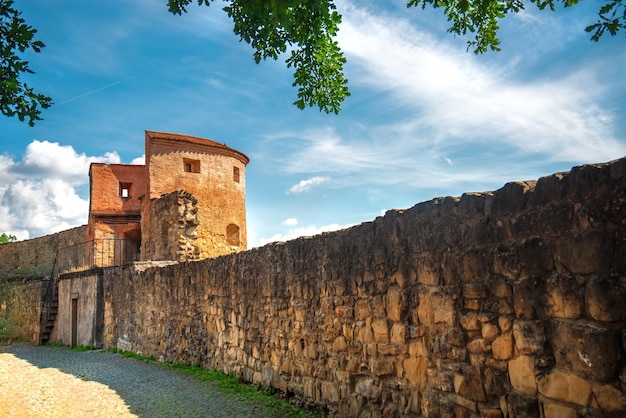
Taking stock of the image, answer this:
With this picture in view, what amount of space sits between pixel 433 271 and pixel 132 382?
21.8 ft

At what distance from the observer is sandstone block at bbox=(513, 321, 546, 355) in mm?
2992

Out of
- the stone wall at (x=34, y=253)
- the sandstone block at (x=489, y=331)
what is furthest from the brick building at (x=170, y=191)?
the sandstone block at (x=489, y=331)

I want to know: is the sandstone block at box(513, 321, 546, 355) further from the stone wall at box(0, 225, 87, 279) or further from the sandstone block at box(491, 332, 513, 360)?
the stone wall at box(0, 225, 87, 279)

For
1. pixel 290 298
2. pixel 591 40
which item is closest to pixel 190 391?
pixel 290 298

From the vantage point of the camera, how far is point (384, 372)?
448 cm

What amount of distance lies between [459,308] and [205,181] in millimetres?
21945

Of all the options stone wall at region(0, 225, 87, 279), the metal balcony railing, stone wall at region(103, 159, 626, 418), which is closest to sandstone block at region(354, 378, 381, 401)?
stone wall at region(103, 159, 626, 418)

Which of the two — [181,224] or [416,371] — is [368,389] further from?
[181,224]

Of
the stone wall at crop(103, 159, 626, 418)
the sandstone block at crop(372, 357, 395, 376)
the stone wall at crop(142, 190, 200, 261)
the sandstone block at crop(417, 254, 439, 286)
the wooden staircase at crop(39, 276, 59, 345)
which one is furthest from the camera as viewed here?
the wooden staircase at crop(39, 276, 59, 345)

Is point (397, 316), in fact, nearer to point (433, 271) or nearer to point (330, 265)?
point (433, 271)

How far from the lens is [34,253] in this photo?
34500mm

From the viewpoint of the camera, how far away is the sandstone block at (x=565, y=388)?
2.73 meters

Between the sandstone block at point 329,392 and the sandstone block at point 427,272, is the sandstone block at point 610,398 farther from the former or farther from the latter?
the sandstone block at point 329,392

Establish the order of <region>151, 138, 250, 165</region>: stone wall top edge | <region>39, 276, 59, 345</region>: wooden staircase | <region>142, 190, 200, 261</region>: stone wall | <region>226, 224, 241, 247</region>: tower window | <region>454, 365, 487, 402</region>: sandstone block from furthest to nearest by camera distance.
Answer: <region>226, 224, 241, 247</region>: tower window
<region>151, 138, 250, 165</region>: stone wall top edge
<region>39, 276, 59, 345</region>: wooden staircase
<region>142, 190, 200, 261</region>: stone wall
<region>454, 365, 487, 402</region>: sandstone block
